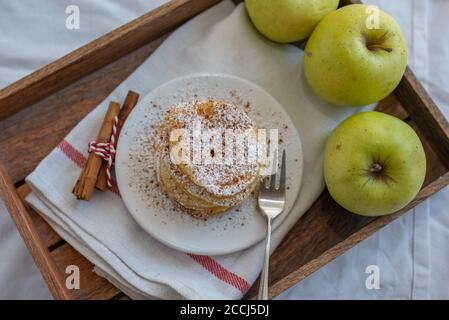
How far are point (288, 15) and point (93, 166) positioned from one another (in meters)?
0.48

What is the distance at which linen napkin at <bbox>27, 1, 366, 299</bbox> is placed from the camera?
103 cm

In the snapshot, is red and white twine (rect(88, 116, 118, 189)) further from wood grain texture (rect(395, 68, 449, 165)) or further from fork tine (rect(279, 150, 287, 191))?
wood grain texture (rect(395, 68, 449, 165))

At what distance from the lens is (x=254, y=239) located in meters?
1.03

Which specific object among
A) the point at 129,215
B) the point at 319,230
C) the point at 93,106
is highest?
the point at 93,106

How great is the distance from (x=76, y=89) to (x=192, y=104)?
0.27 metres

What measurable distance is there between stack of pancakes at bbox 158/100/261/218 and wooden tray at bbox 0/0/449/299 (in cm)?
17

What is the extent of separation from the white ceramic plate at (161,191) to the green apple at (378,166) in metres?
0.10

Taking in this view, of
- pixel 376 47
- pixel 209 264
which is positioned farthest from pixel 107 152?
pixel 376 47

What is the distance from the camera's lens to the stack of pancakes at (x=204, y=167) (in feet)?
3.21

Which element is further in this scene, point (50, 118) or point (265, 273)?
point (50, 118)

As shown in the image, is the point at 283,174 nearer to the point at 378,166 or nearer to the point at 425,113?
the point at 378,166

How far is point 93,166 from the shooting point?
3.43ft

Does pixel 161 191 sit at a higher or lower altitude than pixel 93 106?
lower
